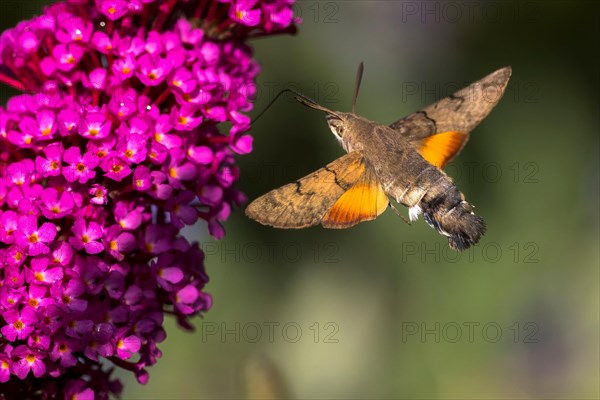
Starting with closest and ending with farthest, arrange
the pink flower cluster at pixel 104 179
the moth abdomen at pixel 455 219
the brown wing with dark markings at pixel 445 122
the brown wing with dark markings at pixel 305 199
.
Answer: the pink flower cluster at pixel 104 179 → the brown wing with dark markings at pixel 305 199 → the moth abdomen at pixel 455 219 → the brown wing with dark markings at pixel 445 122

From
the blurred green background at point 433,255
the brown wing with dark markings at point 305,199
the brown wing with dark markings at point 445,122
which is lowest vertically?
the blurred green background at point 433,255

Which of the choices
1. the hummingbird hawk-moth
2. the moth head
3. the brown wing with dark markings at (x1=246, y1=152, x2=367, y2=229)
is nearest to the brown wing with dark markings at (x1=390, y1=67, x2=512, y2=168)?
the hummingbird hawk-moth

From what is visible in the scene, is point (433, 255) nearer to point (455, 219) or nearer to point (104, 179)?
point (455, 219)

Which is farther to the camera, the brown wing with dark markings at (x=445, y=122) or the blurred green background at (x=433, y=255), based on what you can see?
the blurred green background at (x=433, y=255)

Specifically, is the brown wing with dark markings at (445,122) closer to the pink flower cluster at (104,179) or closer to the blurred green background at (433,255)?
the pink flower cluster at (104,179)

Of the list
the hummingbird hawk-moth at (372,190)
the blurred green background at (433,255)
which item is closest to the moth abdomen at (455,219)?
the hummingbird hawk-moth at (372,190)

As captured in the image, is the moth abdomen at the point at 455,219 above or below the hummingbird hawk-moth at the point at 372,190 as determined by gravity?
below

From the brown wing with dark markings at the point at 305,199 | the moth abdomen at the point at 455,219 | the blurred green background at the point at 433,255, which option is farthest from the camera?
the blurred green background at the point at 433,255

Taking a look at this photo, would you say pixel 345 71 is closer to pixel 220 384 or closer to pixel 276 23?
pixel 220 384
